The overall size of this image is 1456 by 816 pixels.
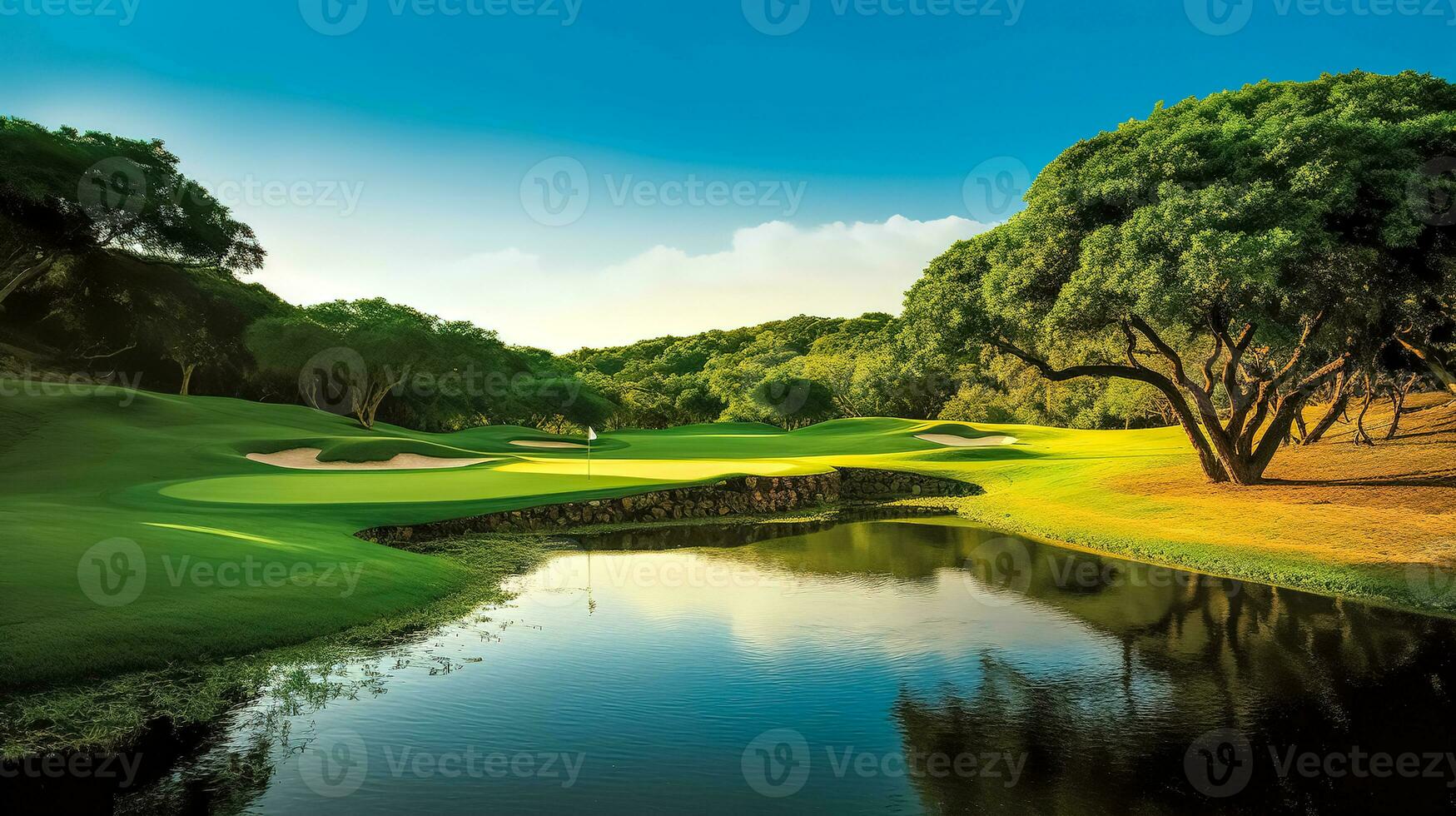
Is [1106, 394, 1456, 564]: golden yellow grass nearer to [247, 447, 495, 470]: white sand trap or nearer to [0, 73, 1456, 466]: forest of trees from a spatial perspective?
[0, 73, 1456, 466]: forest of trees

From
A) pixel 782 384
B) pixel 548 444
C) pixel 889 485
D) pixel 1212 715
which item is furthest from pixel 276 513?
pixel 782 384

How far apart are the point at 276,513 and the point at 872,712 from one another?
18720 millimetres

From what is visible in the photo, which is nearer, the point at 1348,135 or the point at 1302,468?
the point at 1348,135

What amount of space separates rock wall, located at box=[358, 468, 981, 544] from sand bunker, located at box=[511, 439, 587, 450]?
28761 millimetres

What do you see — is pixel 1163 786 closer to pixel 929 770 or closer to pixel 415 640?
pixel 929 770

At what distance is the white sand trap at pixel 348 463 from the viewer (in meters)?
36.4

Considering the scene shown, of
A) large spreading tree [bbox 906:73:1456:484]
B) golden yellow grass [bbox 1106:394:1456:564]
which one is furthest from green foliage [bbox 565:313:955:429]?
large spreading tree [bbox 906:73:1456:484]

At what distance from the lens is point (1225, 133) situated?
2067cm

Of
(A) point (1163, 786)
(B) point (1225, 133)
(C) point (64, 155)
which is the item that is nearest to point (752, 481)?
(B) point (1225, 133)

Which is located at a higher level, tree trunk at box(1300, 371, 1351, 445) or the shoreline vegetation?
tree trunk at box(1300, 371, 1351, 445)

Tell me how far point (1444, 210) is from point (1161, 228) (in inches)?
257

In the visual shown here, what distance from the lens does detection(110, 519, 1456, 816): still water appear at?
7789 millimetres

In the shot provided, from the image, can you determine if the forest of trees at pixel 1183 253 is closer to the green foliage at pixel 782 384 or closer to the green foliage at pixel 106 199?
the green foliage at pixel 106 199

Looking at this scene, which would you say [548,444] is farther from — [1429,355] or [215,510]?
[1429,355]
